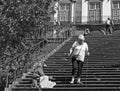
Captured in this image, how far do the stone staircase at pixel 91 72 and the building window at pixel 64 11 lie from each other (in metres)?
20.2

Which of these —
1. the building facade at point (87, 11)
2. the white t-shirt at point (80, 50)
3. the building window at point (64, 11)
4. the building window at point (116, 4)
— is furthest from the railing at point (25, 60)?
the building window at point (116, 4)

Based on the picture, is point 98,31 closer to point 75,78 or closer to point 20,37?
point 20,37

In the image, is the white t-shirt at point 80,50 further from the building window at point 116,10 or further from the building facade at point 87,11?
the building window at point 116,10

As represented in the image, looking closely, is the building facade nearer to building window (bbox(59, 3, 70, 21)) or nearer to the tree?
building window (bbox(59, 3, 70, 21))

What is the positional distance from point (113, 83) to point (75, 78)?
4.79ft

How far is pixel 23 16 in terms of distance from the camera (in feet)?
71.0

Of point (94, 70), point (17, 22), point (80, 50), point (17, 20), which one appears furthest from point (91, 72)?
point (17, 20)

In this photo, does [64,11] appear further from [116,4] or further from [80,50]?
[80,50]

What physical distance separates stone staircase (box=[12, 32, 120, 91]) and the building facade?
1928cm

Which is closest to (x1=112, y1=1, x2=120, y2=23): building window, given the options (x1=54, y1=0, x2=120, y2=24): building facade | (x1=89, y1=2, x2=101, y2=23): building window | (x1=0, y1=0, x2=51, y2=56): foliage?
(x1=54, y1=0, x2=120, y2=24): building facade

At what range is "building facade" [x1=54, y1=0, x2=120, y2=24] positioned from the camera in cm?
4128

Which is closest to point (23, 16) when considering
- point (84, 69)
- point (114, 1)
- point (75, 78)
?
point (84, 69)

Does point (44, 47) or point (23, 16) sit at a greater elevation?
point (23, 16)

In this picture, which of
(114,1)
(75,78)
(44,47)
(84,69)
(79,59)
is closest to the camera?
(79,59)
